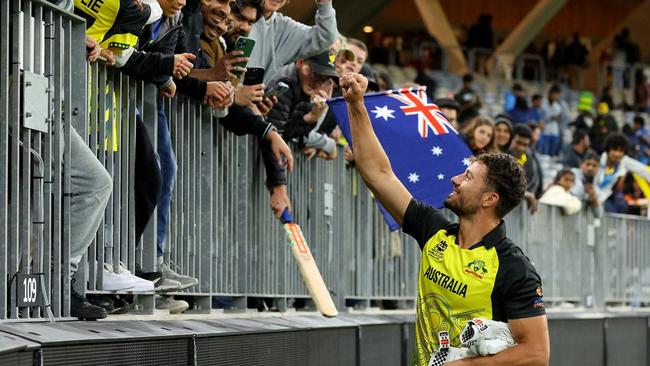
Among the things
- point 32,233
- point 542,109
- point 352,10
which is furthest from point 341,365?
point 542,109

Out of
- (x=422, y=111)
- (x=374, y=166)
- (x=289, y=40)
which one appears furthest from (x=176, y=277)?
(x=422, y=111)

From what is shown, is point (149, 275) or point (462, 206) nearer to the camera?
point (462, 206)

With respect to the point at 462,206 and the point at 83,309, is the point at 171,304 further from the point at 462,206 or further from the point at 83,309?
the point at 462,206

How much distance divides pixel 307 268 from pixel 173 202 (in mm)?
1885

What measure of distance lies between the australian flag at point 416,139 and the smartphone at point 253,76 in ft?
3.89

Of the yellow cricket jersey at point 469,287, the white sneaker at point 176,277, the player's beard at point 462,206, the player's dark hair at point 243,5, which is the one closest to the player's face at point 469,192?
the player's beard at point 462,206

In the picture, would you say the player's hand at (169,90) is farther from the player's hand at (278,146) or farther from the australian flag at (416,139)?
the australian flag at (416,139)

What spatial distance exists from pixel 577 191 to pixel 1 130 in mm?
12796

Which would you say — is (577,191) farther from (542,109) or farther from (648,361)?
(542,109)

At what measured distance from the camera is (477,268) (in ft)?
23.6

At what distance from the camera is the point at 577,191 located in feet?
60.1

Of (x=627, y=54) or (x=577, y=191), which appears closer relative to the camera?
(x=577, y=191)

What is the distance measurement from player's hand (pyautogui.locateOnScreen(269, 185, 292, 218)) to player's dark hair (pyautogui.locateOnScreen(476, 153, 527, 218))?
121 inches

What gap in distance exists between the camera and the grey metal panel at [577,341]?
14438mm
